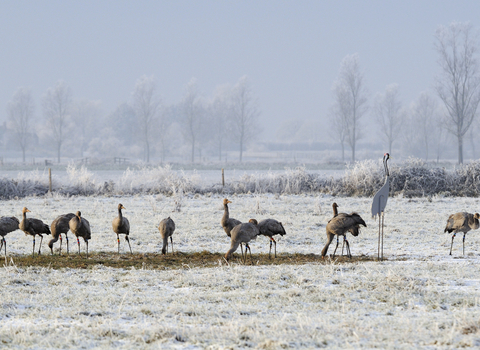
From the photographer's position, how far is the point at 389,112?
7112 centimetres

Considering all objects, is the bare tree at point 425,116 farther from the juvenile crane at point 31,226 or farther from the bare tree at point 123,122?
the juvenile crane at point 31,226

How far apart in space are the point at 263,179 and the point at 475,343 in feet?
71.9

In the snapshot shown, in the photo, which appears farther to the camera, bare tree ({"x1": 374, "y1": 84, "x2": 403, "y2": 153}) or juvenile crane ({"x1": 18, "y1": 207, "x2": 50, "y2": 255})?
bare tree ({"x1": 374, "y1": 84, "x2": 403, "y2": 153})

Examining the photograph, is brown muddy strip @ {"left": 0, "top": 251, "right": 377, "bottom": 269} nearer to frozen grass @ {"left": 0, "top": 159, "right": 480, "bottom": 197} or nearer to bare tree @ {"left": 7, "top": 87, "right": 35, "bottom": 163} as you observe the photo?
frozen grass @ {"left": 0, "top": 159, "right": 480, "bottom": 197}

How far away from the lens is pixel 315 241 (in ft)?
40.3

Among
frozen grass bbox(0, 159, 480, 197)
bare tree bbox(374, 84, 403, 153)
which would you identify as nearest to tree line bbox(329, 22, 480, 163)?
bare tree bbox(374, 84, 403, 153)

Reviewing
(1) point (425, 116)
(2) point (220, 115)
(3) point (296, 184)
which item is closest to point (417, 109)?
(1) point (425, 116)

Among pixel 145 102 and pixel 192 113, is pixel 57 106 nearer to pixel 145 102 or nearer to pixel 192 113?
pixel 145 102

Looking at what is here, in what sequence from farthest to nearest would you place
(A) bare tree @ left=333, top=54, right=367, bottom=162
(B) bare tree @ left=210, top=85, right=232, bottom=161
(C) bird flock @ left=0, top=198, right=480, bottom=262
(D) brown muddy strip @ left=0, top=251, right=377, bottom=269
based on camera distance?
(B) bare tree @ left=210, top=85, right=232, bottom=161
(A) bare tree @ left=333, top=54, right=367, bottom=162
(C) bird flock @ left=0, top=198, right=480, bottom=262
(D) brown muddy strip @ left=0, top=251, right=377, bottom=269

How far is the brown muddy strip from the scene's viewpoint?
894 cm

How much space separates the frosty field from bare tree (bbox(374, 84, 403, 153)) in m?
61.7

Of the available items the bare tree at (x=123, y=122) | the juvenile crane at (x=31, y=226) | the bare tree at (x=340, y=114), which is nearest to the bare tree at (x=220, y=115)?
the bare tree at (x=340, y=114)

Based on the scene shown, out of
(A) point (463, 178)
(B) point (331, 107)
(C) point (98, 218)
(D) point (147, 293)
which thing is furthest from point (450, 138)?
(D) point (147, 293)

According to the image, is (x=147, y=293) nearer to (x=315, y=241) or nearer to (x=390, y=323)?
(x=390, y=323)
